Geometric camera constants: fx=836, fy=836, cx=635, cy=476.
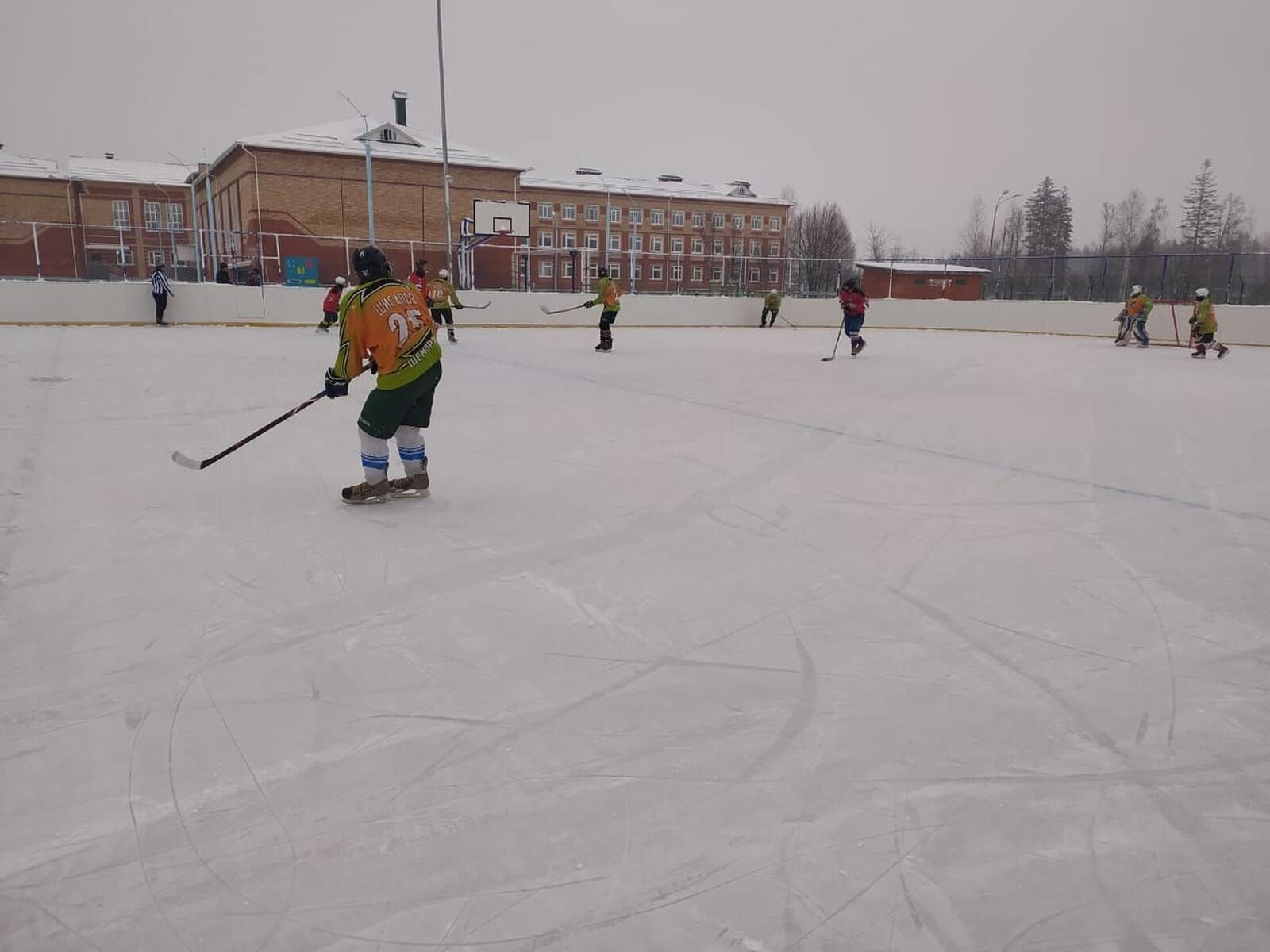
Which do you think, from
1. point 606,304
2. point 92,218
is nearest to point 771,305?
point 606,304

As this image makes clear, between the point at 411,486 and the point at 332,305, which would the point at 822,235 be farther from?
the point at 411,486

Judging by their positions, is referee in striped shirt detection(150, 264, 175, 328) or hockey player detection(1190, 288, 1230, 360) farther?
referee in striped shirt detection(150, 264, 175, 328)

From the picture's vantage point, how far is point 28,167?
45000 mm

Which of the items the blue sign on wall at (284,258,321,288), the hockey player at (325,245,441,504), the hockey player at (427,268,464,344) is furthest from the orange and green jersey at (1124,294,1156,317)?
the blue sign on wall at (284,258,321,288)

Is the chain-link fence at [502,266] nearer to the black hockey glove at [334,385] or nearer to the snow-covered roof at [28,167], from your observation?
the snow-covered roof at [28,167]

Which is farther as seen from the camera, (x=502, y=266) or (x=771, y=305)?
(x=502, y=266)

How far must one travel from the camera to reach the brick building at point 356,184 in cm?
3597

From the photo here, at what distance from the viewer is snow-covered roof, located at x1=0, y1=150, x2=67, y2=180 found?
39.8 m

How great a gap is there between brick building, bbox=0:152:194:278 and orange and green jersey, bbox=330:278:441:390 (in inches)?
710

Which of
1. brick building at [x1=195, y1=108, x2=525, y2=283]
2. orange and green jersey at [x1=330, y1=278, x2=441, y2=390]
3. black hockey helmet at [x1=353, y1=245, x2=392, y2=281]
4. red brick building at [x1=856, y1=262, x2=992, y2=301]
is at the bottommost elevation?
orange and green jersey at [x1=330, y1=278, x2=441, y2=390]

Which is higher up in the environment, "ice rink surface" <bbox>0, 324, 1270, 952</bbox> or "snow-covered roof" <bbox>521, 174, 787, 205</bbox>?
"snow-covered roof" <bbox>521, 174, 787, 205</bbox>

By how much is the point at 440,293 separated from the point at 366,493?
1143 centimetres

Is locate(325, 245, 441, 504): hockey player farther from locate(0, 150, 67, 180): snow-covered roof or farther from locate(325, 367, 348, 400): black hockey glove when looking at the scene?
locate(0, 150, 67, 180): snow-covered roof

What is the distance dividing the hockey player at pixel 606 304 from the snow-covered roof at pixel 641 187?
125 ft
